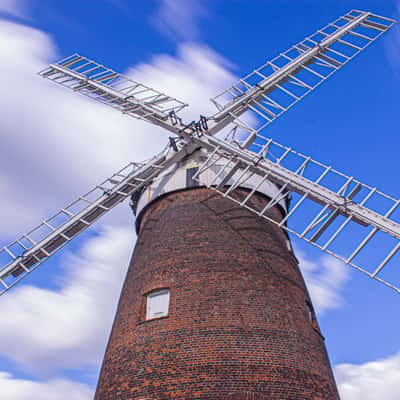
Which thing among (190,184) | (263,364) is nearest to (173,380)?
(263,364)

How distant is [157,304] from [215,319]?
173 centimetres

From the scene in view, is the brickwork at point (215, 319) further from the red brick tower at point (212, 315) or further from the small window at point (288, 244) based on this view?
the small window at point (288, 244)

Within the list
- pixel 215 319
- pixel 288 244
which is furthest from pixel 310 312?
pixel 215 319

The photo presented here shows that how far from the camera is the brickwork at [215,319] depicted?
29.2ft

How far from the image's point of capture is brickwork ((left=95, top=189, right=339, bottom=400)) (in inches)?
351

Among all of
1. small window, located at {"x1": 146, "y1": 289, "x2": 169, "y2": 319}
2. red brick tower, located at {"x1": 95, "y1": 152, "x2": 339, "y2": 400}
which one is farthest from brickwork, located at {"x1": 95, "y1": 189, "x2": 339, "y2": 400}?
small window, located at {"x1": 146, "y1": 289, "x2": 169, "y2": 319}

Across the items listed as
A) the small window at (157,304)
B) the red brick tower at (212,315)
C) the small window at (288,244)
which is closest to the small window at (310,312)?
the red brick tower at (212,315)

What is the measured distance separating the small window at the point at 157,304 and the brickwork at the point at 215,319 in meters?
0.18

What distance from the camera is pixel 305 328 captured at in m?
A: 10.4

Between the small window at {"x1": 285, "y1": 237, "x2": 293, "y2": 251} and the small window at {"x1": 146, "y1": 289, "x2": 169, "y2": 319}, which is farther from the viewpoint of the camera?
the small window at {"x1": 285, "y1": 237, "x2": 293, "y2": 251}

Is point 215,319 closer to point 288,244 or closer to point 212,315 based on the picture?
point 212,315

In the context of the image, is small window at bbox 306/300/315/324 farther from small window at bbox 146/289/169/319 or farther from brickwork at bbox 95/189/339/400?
small window at bbox 146/289/169/319

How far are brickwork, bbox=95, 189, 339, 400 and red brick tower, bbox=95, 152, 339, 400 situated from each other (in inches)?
0.9

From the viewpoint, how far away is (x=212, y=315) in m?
9.71
